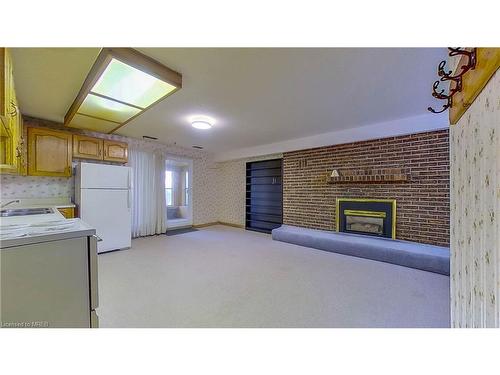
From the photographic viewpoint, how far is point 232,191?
6285 millimetres

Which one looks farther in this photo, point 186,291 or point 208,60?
point 186,291

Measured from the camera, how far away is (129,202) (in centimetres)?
381

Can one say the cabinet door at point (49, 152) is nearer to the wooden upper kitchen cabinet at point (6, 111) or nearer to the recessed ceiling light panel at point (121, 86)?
the recessed ceiling light panel at point (121, 86)

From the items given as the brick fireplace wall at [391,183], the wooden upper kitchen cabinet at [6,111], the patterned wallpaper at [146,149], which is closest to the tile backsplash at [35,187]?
the patterned wallpaper at [146,149]

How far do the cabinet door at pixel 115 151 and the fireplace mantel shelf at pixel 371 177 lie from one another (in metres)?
4.09

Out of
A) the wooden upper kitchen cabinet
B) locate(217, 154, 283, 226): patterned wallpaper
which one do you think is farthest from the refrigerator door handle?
locate(217, 154, 283, 226): patterned wallpaper

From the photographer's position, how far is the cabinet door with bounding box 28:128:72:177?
10.2 feet

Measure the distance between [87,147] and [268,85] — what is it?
3391 millimetres

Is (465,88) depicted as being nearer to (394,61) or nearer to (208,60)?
(394,61)

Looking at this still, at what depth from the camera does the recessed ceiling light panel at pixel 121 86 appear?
1.73m

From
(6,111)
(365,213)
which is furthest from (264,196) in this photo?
(6,111)

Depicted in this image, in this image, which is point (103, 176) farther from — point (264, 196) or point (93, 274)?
point (264, 196)
